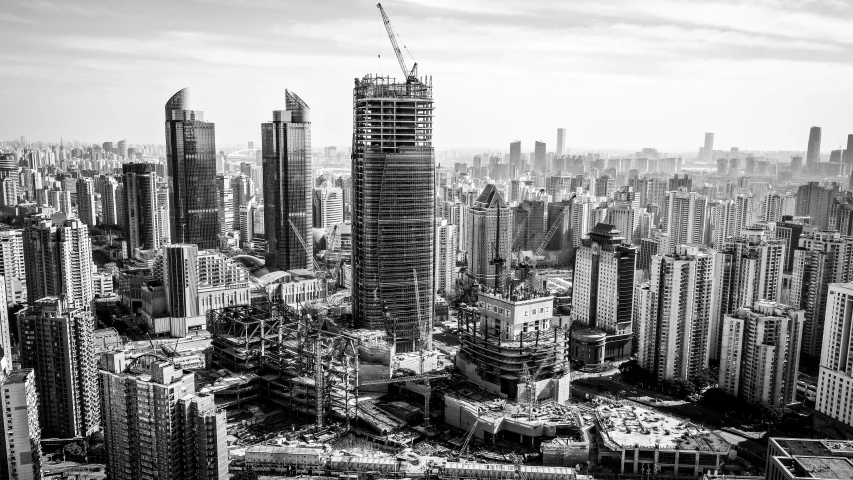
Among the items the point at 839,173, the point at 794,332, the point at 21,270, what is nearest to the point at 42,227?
the point at 21,270

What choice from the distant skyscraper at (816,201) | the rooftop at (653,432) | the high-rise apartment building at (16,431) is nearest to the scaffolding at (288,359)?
the high-rise apartment building at (16,431)

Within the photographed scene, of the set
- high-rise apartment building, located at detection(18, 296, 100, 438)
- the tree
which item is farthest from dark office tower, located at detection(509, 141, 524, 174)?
the tree

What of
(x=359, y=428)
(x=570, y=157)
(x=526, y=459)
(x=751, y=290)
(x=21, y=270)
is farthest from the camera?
(x=570, y=157)

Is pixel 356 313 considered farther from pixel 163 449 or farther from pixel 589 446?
pixel 163 449

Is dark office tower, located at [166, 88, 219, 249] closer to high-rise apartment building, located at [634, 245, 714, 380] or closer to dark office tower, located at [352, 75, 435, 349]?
dark office tower, located at [352, 75, 435, 349]

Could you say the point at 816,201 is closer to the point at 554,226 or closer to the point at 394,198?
the point at 554,226
